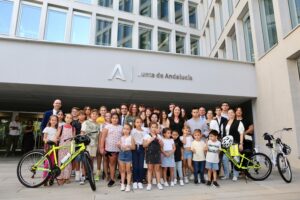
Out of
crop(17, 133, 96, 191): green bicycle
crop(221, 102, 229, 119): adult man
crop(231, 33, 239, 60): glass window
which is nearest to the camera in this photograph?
crop(17, 133, 96, 191): green bicycle

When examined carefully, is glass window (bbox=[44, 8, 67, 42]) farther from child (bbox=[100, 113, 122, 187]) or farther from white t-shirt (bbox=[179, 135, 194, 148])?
white t-shirt (bbox=[179, 135, 194, 148])

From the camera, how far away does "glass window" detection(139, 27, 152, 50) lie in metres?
18.7

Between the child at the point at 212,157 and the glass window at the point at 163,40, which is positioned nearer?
the child at the point at 212,157

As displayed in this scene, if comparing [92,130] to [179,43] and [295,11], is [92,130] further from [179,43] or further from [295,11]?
[179,43]

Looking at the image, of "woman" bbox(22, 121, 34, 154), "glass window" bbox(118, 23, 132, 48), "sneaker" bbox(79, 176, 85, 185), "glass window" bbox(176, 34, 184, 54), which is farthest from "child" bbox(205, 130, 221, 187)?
"glass window" bbox(176, 34, 184, 54)

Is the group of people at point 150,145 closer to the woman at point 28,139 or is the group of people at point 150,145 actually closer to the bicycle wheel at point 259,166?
the bicycle wheel at point 259,166

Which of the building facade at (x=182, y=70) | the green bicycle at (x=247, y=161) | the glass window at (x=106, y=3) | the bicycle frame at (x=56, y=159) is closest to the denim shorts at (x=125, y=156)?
the bicycle frame at (x=56, y=159)

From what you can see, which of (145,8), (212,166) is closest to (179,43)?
(145,8)

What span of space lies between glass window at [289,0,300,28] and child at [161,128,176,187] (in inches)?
248

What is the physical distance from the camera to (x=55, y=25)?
16.2 meters

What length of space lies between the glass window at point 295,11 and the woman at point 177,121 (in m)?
5.54

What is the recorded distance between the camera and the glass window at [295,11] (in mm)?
8242

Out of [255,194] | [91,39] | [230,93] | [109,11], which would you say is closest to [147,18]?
[109,11]

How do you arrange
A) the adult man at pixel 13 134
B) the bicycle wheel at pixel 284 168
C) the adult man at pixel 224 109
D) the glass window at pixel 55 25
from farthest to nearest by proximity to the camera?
the glass window at pixel 55 25 → the adult man at pixel 13 134 → the adult man at pixel 224 109 → the bicycle wheel at pixel 284 168
